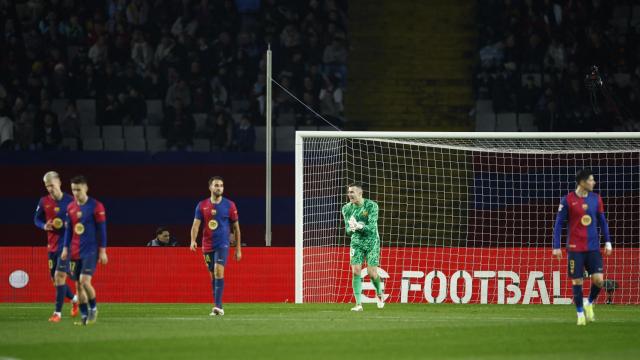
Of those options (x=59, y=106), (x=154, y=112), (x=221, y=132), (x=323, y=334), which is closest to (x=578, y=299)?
(x=323, y=334)

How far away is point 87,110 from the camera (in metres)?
26.0

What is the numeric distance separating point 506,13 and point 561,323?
44.0 ft

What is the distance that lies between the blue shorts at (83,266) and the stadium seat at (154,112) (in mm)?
11057

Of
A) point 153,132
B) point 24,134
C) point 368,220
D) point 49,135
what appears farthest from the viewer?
point 153,132

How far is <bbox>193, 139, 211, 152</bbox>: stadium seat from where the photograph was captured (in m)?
25.4

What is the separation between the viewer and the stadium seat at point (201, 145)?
25.4 meters

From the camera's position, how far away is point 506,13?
2783cm

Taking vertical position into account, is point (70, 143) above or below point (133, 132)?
below

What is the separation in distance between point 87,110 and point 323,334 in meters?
13.4

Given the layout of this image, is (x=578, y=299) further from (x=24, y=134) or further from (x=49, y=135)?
(x=24, y=134)

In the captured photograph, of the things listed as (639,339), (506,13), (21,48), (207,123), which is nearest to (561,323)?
(639,339)

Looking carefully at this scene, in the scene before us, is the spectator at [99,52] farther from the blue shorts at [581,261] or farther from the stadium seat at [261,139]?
the blue shorts at [581,261]

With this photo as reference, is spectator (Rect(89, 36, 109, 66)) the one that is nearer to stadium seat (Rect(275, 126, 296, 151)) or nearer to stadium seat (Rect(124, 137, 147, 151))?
stadium seat (Rect(124, 137, 147, 151))

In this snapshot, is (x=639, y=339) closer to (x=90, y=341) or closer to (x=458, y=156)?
(x=90, y=341)
